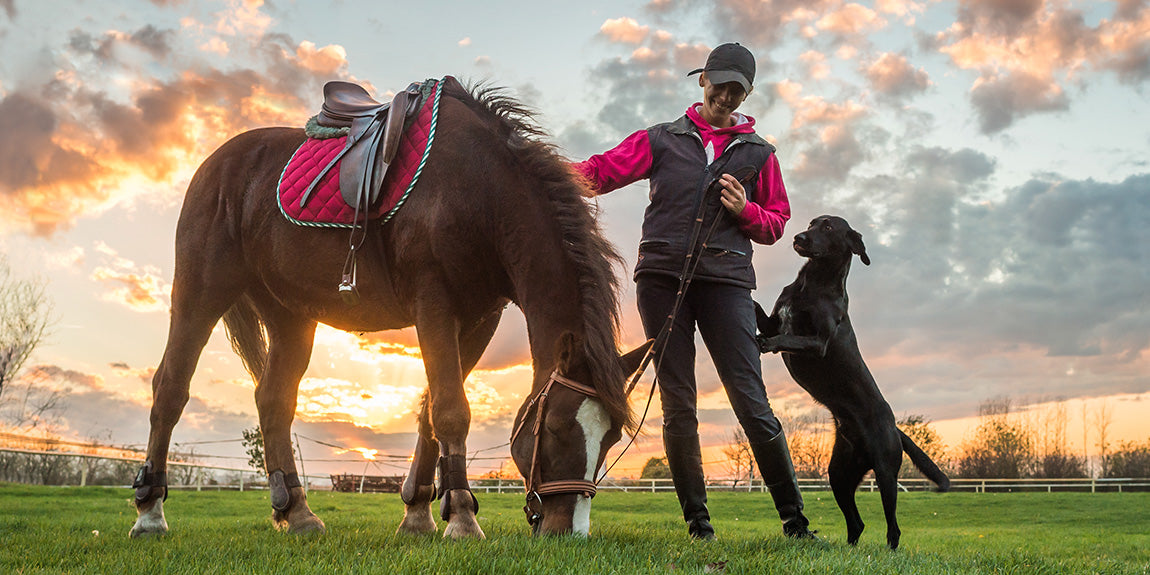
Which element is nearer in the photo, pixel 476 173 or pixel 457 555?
pixel 457 555

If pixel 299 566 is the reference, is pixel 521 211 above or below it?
above

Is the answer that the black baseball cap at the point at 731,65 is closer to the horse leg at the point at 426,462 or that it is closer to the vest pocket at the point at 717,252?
the vest pocket at the point at 717,252

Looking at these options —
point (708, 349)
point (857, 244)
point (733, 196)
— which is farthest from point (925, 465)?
point (733, 196)

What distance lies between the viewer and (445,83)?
4.73m

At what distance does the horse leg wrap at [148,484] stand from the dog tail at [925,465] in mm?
4323

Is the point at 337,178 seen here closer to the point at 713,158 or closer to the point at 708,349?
the point at 713,158

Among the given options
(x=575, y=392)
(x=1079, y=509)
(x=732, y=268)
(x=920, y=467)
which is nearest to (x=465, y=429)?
(x=575, y=392)

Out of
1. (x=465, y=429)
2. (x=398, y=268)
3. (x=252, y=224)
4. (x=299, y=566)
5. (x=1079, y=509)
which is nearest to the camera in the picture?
(x=299, y=566)

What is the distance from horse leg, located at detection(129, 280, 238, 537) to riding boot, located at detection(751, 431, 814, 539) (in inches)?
134

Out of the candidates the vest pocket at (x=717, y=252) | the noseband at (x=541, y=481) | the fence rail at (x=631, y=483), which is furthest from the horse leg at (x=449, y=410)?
the fence rail at (x=631, y=483)

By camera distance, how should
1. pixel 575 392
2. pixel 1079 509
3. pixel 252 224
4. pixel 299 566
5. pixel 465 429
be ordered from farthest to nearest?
pixel 1079 509
pixel 252 224
pixel 465 429
pixel 575 392
pixel 299 566

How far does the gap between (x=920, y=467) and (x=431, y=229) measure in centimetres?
303

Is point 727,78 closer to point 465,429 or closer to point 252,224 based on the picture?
point 465,429

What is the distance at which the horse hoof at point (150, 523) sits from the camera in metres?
4.63
